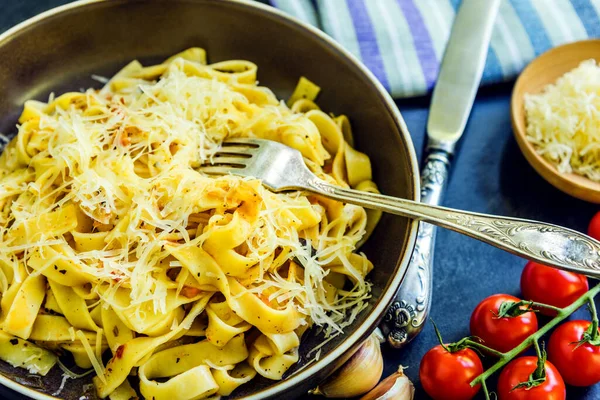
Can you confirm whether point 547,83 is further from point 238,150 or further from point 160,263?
point 160,263

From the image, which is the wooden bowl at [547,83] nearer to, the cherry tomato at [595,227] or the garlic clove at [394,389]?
the cherry tomato at [595,227]

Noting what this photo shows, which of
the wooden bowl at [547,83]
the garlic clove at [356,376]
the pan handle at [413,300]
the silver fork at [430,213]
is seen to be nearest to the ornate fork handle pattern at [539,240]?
the silver fork at [430,213]

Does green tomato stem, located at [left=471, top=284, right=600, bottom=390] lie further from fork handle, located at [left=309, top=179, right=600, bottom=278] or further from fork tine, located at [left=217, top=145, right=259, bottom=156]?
fork tine, located at [left=217, top=145, right=259, bottom=156]

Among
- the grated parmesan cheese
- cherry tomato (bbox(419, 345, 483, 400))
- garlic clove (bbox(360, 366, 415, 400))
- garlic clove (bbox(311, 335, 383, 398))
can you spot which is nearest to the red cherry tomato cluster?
cherry tomato (bbox(419, 345, 483, 400))

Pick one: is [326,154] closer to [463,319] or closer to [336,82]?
[336,82]

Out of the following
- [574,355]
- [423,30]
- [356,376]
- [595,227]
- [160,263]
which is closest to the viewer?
[160,263]

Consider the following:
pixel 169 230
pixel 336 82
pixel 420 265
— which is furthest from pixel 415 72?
pixel 169 230

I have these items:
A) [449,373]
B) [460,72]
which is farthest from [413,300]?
[460,72]
